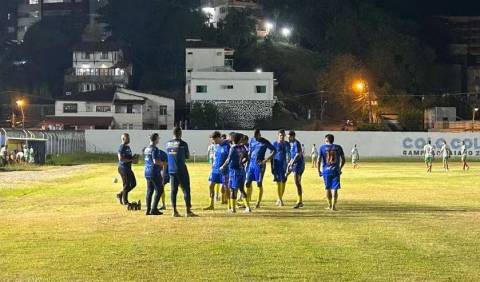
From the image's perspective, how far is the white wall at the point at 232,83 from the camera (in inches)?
3533

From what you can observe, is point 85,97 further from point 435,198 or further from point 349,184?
point 435,198

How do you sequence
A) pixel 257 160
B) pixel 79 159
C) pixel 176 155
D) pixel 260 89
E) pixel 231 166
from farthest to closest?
pixel 260 89 < pixel 79 159 < pixel 257 160 < pixel 231 166 < pixel 176 155

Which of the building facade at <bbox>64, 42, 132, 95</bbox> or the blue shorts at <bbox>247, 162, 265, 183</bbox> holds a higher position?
the building facade at <bbox>64, 42, 132, 95</bbox>

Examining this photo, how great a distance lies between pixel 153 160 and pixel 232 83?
73.2 metres

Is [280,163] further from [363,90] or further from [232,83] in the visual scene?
[363,90]

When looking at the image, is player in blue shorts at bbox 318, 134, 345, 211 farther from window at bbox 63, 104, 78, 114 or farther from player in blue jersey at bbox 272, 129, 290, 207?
window at bbox 63, 104, 78, 114

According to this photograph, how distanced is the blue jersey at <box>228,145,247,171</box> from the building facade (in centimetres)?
9100

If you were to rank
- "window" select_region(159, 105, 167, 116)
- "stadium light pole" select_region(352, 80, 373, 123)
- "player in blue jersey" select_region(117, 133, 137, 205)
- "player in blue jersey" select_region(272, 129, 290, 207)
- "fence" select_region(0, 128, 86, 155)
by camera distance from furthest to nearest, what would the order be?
"stadium light pole" select_region(352, 80, 373, 123), "window" select_region(159, 105, 167, 116), "fence" select_region(0, 128, 86, 155), "player in blue jersey" select_region(272, 129, 290, 207), "player in blue jersey" select_region(117, 133, 137, 205)

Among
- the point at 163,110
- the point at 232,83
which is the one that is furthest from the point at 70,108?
the point at 232,83

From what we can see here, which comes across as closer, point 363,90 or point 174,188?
point 174,188

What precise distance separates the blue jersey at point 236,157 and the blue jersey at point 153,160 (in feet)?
5.67

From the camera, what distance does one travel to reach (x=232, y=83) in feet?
295

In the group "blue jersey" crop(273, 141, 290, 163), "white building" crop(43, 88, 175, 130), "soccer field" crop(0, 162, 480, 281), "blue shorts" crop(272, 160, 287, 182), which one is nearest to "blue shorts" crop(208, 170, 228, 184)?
"soccer field" crop(0, 162, 480, 281)

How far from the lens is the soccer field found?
9.62 metres
